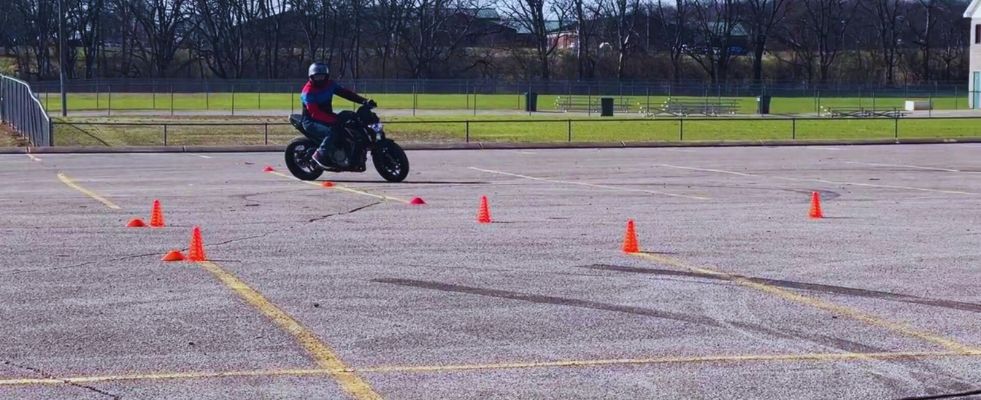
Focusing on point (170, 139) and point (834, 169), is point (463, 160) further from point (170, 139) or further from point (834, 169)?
point (170, 139)

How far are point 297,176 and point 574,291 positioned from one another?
1206 centimetres

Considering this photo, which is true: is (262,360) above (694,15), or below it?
below

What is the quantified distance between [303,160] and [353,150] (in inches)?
Answer: 33.3

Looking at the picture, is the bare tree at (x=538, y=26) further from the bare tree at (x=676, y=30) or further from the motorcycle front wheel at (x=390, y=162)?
the motorcycle front wheel at (x=390, y=162)

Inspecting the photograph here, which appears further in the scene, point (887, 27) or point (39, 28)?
point (887, 27)

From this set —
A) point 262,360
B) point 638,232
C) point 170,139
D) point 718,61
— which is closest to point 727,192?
point 638,232

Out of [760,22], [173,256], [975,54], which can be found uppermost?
[760,22]

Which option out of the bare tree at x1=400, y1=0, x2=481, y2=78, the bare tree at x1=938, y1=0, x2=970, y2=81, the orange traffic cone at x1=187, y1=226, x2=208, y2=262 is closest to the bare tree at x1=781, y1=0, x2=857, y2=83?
the bare tree at x1=938, y1=0, x2=970, y2=81

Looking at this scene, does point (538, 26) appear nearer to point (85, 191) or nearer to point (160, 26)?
point (160, 26)

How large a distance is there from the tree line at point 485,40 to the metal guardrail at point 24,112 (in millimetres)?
59854

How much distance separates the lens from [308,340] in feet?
26.5

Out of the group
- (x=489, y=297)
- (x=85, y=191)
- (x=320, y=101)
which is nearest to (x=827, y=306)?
(x=489, y=297)

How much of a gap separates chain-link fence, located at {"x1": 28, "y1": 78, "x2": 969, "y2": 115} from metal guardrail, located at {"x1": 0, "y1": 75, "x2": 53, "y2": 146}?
78.5ft

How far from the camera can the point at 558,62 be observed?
366 feet
